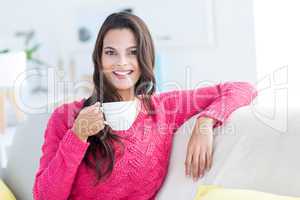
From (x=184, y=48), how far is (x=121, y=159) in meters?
1.67

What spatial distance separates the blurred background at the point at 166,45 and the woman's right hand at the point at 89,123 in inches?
29.3

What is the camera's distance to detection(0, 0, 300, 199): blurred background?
8.48ft

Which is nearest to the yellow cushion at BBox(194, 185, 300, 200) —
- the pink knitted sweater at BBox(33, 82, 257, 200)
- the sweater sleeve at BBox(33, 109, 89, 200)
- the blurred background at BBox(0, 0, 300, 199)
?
the pink knitted sweater at BBox(33, 82, 257, 200)

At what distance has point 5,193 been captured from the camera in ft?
5.48

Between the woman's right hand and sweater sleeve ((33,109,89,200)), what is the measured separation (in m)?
0.02

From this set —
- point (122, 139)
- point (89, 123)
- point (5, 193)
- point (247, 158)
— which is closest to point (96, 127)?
point (89, 123)

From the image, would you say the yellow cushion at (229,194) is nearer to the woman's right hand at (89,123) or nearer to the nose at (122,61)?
the woman's right hand at (89,123)

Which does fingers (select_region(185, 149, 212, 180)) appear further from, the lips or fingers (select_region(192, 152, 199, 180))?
the lips

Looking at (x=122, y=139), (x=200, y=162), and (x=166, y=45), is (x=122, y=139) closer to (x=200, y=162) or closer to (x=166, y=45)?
(x=200, y=162)

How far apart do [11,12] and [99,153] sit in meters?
2.58

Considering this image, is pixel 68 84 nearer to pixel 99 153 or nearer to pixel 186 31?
pixel 186 31

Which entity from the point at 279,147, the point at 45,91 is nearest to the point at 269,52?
the point at 279,147

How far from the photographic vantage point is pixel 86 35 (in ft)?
11.3

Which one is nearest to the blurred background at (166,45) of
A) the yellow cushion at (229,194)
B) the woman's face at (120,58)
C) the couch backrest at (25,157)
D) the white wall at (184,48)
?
the white wall at (184,48)
